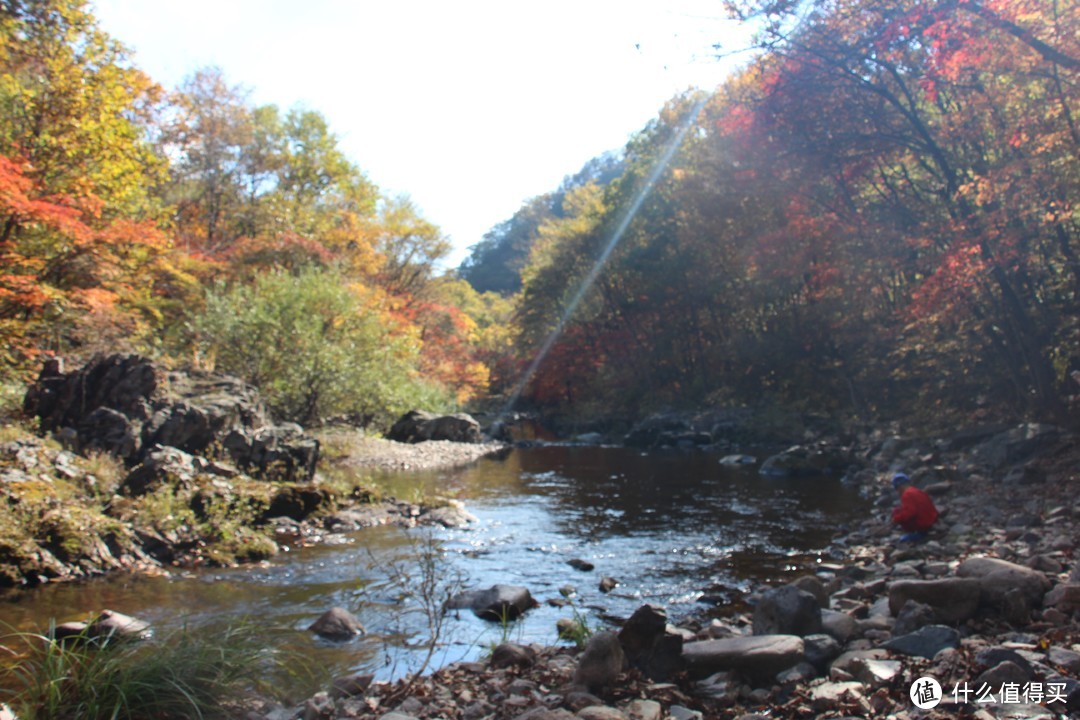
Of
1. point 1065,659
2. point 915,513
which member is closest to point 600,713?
point 1065,659

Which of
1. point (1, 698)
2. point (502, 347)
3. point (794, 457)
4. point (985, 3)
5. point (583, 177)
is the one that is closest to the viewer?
point (1, 698)

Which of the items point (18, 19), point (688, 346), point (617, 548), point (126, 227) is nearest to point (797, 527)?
point (617, 548)

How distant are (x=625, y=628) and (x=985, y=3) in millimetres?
9729

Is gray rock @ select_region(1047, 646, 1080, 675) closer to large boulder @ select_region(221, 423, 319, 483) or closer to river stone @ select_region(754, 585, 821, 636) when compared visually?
river stone @ select_region(754, 585, 821, 636)

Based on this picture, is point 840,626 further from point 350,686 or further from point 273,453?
point 273,453

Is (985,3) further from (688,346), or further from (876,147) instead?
(688,346)

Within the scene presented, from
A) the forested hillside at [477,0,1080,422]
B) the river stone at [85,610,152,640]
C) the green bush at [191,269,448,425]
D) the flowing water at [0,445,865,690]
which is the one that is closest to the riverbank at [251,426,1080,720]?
the flowing water at [0,445,865,690]

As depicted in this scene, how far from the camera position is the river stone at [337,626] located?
6.50m

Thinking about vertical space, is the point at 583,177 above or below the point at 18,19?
above

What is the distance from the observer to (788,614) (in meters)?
5.54

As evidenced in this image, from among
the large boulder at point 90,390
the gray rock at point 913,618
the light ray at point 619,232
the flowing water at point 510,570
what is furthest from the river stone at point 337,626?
the light ray at point 619,232

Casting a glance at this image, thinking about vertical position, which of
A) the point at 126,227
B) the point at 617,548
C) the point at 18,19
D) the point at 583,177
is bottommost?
the point at 617,548

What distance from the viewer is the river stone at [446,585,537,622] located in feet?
23.8

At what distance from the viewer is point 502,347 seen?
173 feet
